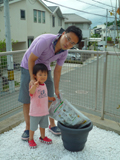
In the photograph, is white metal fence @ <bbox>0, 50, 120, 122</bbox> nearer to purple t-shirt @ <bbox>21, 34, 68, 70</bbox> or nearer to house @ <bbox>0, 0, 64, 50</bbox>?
purple t-shirt @ <bbox>21, 34, 68, 70</bbox>

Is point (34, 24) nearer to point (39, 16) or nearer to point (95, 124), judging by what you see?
point (39, 16)

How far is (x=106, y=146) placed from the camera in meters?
2.07

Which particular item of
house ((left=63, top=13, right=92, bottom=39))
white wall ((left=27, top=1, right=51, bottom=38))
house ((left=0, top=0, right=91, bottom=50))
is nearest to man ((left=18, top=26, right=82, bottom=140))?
house ((left=0, top=0, right=91, bottom=50))

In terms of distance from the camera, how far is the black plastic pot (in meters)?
1.79

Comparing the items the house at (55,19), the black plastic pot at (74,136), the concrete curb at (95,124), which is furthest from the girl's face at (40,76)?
the house at (55,19)

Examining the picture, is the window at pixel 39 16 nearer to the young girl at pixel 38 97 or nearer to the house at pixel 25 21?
the house at pixel 25 21

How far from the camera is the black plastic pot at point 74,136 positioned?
1.79 m

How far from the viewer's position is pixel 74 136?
183 centimetres

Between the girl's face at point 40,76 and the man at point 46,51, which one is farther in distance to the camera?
the girl's face at point 40,76

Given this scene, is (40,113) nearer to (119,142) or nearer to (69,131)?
(69,131)

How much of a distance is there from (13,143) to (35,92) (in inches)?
Result: 32.2

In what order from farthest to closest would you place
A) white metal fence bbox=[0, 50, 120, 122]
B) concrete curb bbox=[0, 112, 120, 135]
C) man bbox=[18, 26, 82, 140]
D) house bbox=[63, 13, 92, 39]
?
house bbox=[63, 13, 92, 39] → white metal fence bbox=[0, 50, 120, 122] → concrete curb bbox=[0, 112, 120, 135] → man bbox=[18, 26, 82, 140]

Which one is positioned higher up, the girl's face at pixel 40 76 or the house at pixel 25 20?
the house at pixel 25 20

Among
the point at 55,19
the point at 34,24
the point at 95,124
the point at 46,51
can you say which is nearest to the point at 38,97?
the point at 46,51
